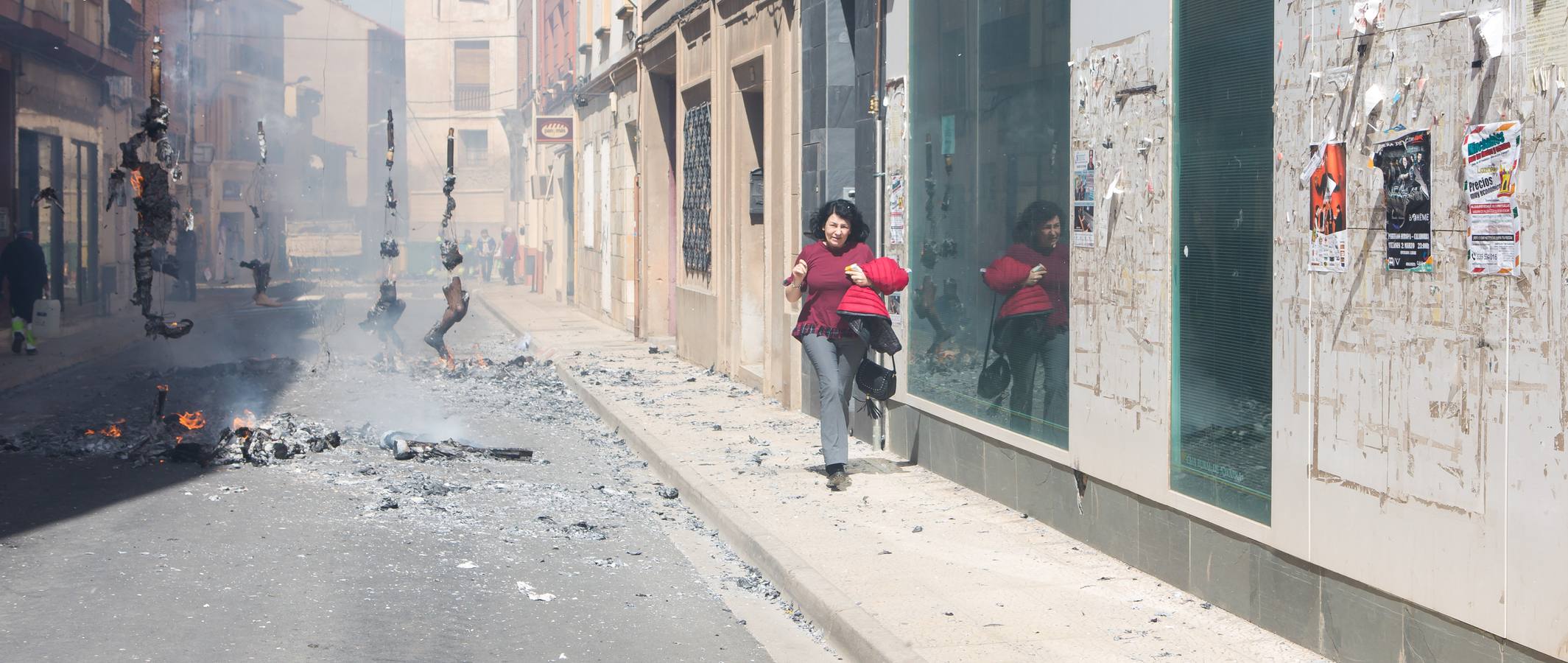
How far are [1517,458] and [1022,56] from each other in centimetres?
418

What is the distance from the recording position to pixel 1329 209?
503 centimetres

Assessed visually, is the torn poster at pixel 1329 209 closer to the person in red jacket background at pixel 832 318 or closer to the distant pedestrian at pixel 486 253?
the person in red jacket background at pixel 832 318

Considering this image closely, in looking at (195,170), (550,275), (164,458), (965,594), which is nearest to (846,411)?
(965,594)

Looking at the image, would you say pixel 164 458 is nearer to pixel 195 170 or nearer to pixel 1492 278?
pixel 1492 278

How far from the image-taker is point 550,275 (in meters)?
38.8

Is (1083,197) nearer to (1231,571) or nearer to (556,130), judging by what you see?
(1231,571)

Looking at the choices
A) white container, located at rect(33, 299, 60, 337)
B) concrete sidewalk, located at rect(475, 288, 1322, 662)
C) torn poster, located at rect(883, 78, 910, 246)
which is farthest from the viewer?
white container, located at rect(33, 299, 60, 337)

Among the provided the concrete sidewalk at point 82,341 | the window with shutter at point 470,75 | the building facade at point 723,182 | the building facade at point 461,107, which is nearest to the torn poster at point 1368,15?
the building facade at point 723,182

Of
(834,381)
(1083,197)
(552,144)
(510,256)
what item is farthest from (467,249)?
(1083,197)

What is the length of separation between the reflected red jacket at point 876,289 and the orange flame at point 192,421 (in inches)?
229

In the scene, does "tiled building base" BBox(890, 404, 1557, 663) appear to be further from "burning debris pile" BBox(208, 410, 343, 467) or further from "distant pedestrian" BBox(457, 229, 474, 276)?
"distant pedestrian" BBox(457, 229, 474, 276)

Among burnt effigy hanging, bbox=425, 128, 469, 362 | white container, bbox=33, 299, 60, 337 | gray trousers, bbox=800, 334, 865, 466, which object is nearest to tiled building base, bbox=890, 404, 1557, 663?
gray trousers, bbox=800, 334, 865, 466

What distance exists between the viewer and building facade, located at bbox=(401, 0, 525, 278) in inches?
2344

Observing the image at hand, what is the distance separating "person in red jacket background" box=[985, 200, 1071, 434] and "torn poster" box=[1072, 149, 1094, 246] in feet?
0.66
